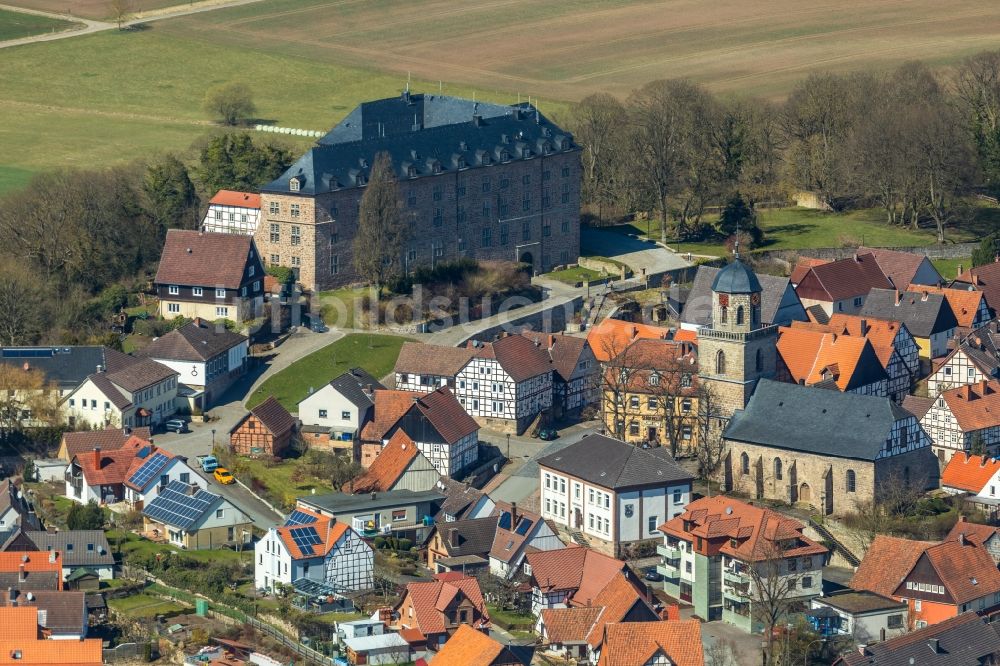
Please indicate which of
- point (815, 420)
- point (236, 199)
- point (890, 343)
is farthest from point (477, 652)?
point (236, 199)

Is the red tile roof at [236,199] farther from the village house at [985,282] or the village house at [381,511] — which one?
the village house at [985,282]

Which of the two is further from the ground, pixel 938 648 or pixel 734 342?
pixel 734 342

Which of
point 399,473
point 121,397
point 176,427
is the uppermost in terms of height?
point 121,397

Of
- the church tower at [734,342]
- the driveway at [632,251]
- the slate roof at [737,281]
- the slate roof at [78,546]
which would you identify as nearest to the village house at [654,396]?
the church tower at [734,342]

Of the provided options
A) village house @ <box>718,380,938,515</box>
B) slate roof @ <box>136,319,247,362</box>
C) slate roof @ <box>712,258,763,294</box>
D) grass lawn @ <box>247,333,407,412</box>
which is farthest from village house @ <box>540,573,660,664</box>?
slate roof @ <box>136,319,247,362</box>

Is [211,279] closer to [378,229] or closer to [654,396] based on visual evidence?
[378,229]

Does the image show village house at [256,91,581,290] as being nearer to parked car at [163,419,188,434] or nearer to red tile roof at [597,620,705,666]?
parked car at [163,419,188,434]
